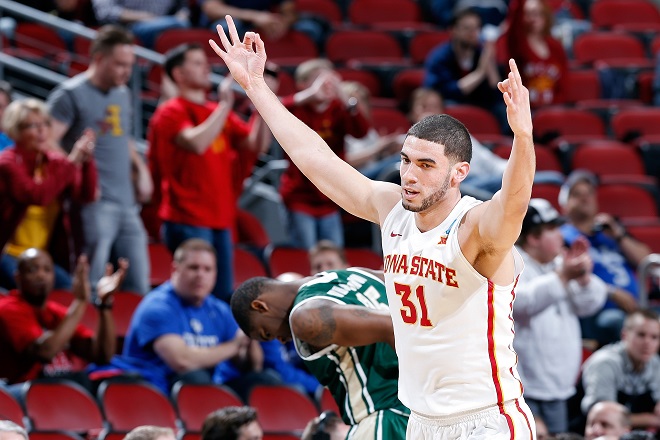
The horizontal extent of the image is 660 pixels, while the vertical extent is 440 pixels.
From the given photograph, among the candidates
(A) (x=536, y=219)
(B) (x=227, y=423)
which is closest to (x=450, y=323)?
(B) (x=227, y=423)

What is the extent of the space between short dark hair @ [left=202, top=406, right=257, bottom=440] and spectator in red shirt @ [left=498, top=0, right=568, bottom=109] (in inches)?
259

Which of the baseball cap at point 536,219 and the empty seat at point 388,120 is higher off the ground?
the empty seat at point 388,120

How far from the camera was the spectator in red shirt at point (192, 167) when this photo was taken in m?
8.69

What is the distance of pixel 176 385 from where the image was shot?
7.36m

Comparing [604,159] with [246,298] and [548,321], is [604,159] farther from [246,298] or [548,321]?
[246,298]

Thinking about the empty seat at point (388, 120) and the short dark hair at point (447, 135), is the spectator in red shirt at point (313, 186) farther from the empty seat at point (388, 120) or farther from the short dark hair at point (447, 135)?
the short dark hair at point (447, 135)

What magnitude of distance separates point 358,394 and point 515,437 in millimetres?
1113

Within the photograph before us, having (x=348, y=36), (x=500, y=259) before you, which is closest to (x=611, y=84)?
(x=348, y=36)

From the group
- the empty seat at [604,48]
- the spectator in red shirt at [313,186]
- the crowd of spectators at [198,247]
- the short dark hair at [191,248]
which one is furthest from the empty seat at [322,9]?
the short dark hair at [191,248]

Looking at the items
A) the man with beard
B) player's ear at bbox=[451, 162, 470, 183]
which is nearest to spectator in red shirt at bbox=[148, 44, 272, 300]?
the man with beard

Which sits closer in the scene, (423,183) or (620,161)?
(423,183)

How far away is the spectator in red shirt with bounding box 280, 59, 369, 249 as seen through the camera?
31.1 ft

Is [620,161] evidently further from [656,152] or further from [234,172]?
[234,172]

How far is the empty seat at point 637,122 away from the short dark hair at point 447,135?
7885mm
